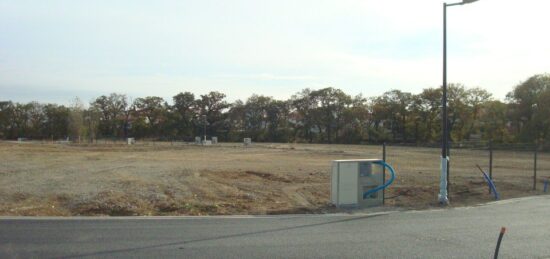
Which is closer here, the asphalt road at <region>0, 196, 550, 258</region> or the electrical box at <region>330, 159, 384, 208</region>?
the asphalt road at <region>0, 196, 550, 258</region>

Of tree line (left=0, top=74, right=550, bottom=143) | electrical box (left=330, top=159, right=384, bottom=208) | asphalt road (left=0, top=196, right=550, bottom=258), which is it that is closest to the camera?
asphalt road (left=0, top=196, right=550, bottom=258)

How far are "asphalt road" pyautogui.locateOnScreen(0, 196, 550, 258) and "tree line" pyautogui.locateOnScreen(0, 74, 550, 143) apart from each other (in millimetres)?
71039

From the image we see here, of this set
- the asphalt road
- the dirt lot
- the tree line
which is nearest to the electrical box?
the dirt lot

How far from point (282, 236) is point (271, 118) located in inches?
4265

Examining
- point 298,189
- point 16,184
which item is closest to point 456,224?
point 298,189

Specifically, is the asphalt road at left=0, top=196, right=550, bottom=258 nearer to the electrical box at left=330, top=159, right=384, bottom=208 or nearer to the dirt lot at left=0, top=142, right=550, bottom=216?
the electrical box at left=330, top=159, right=384, bottom=208

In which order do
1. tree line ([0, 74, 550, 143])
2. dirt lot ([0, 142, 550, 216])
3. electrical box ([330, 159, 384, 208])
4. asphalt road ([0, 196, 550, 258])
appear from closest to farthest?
1. asphalt road ([0, 196, 550, 258])
2. dirt lot ([0, 142, 550, 216])
3. electrical box ([330, 159, 384, 208])
4. tree line ([0, 74, 550, 143])

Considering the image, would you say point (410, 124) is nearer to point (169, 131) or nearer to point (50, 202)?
point (169, 131)

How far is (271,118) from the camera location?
11794cm

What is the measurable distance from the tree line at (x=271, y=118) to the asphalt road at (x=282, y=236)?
7104cm

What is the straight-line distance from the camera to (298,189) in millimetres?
18406

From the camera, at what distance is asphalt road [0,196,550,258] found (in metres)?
8.13

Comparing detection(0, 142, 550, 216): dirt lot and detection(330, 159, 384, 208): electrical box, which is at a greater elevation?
detection(330, 159, 384, 208): electrical box

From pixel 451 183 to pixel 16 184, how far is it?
15914 millimetres
